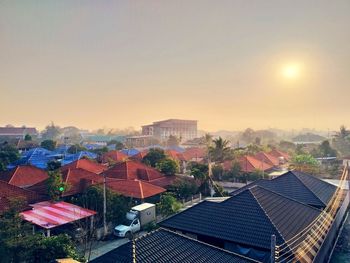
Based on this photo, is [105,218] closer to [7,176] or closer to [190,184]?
[190,184]

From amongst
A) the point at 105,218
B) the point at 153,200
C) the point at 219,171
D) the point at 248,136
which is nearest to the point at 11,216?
the point at 105,218

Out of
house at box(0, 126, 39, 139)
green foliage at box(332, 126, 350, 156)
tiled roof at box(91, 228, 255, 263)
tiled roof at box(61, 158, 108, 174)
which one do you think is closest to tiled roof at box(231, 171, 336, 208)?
tiled roof at box(91, 228, 255, 263)

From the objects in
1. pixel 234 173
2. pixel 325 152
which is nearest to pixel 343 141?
pixel 325 152

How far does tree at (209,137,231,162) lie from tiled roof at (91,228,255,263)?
3084cm

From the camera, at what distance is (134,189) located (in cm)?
2258

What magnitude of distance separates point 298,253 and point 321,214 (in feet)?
14.8

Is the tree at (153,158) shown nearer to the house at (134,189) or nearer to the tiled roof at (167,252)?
the house at (134,189)

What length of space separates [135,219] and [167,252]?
11.1 meters

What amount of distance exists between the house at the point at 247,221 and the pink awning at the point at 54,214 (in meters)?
6.12

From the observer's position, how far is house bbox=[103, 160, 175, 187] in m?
27.6

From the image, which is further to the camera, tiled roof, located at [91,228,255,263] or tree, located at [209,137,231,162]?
tree, located at [209,137,231,162]

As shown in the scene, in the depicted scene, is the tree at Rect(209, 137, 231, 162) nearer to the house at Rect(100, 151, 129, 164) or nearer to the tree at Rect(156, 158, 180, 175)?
the tree at Rect(156, 158, 180, 175)

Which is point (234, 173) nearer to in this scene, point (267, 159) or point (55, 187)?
point (267, 159)

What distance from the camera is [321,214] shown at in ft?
45.3
